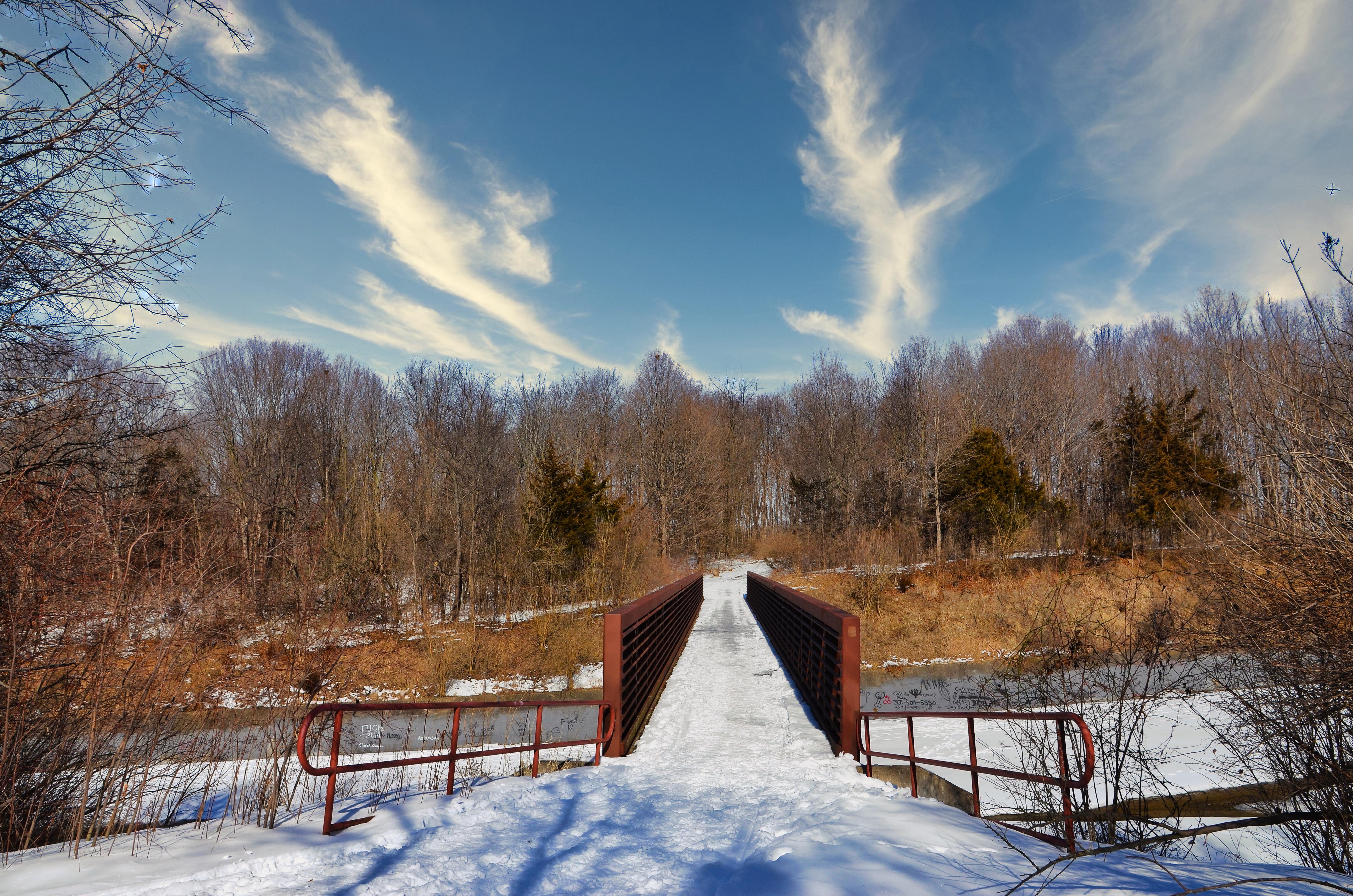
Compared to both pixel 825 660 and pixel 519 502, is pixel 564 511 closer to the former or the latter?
pixel 519 502

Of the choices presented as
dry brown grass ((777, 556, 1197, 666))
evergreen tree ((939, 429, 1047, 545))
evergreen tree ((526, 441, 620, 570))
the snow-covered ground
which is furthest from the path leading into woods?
evergreen tree ((939, 429, 1047, 545))

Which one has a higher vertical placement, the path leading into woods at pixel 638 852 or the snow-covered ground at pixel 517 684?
the path leading into woods at pixel 638 852

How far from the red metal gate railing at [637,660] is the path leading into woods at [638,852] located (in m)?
0.83

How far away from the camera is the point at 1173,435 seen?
25812 millimetres

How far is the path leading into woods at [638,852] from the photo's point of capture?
2975mm

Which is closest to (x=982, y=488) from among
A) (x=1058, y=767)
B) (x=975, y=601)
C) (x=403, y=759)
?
(x=975, y=601)

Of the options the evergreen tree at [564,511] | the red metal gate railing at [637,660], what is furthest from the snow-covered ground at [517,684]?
the evergreen tree at [564,511]

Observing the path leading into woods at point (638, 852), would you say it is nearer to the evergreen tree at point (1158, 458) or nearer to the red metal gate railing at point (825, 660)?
the red metal gate railing at point (825, 660)

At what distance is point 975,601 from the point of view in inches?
777

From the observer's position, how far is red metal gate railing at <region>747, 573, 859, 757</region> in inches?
246

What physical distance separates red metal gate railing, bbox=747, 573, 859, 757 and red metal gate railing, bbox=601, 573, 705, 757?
218 cm

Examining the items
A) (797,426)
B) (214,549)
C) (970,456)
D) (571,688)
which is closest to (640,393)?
(797,426)

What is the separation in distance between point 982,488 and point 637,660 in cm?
2501

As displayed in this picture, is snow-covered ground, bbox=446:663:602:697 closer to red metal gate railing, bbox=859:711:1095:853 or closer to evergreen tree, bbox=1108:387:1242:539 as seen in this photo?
red metal gate railing, bbox=859:711:1095:853
